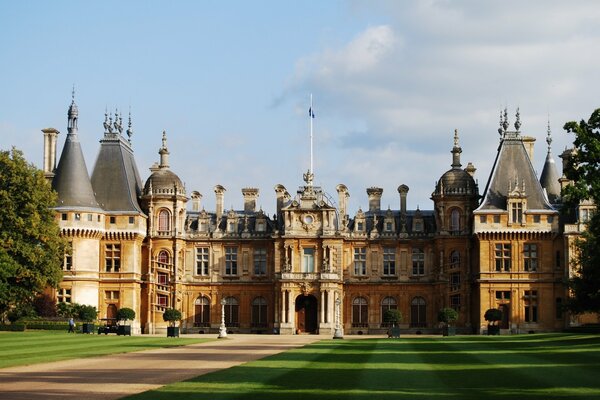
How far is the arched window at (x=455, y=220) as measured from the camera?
294ft

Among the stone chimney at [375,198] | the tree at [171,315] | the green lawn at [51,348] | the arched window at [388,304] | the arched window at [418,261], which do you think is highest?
the stone chimney at [375,198]

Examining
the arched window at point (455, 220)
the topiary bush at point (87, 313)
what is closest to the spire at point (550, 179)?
the arched window at point (455, 220)

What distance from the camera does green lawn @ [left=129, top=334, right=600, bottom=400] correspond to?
86.2 ft

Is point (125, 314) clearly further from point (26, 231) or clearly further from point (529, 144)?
point (529, 144)

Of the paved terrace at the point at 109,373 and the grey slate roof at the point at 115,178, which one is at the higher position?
the grey slate roof at the point at 115,178

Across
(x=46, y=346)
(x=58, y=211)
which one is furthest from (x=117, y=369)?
(x=58, y=211)

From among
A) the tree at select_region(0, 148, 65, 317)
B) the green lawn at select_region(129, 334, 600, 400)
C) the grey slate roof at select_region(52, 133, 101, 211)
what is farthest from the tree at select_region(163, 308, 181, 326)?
the green lawn at select_region(129, 334, 600, 400)

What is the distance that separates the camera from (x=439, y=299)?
296ft

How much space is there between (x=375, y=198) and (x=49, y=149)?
27.5 metres

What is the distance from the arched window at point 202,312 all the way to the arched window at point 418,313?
17025mm

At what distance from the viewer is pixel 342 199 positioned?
93.1 metres

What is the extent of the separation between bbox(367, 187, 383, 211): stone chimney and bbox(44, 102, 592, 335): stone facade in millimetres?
108

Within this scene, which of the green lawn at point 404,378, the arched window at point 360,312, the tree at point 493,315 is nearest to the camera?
the green lawn at point 404,378

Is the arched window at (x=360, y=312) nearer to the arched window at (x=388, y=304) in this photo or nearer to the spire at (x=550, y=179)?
the arched window at (x=388, y=304)
